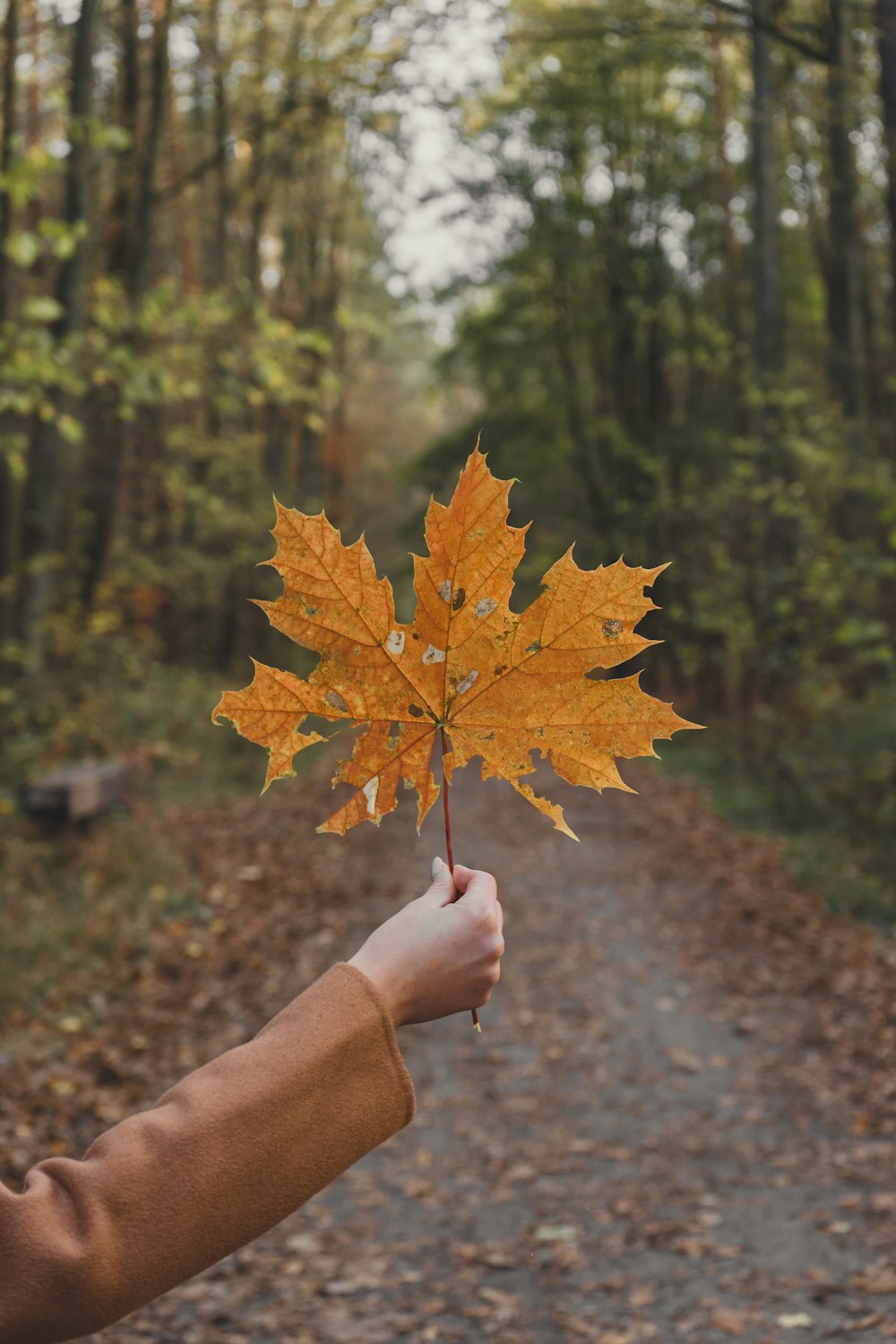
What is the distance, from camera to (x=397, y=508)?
32406 millimetres

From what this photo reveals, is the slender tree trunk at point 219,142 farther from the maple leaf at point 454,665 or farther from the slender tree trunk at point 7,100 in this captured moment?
the maple leaf at point 454,665

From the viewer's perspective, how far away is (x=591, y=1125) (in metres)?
5.42

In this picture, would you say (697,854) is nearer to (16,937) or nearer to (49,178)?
(16,937)

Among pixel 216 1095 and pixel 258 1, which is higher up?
pixel 258 1

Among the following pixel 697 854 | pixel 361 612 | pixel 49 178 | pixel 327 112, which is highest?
pixel 49 178

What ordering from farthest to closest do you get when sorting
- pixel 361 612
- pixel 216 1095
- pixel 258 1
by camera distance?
pixel 258 1
pixel 361 612
pixel 216 1095

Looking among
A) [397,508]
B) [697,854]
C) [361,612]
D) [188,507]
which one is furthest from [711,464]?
[361,612]

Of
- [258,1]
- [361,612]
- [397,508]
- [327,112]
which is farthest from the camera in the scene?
[397,508]

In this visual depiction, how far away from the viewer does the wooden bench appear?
9055 millimetres

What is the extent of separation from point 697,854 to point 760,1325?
290 inches

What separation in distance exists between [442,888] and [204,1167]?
0.46m

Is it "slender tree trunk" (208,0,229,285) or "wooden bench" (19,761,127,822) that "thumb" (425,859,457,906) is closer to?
"wooden bench" (19,761,127,822)

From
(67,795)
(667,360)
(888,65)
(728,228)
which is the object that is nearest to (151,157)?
(67,795)

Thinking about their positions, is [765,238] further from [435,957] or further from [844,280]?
[435,957]
